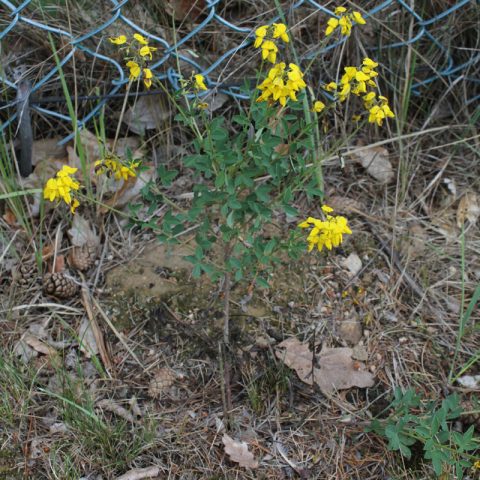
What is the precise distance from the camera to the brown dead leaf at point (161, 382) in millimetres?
2104

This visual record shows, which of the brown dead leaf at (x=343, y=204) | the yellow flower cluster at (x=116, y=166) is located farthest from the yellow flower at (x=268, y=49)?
the brown dead leaf at (x=343, y=204)

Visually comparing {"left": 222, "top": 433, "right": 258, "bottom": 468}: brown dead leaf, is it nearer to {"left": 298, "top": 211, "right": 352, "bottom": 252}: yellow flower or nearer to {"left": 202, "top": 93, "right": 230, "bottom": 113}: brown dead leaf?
{"left": 298, "top": 211, "right": 352, "bottom": 252}: yellow flower

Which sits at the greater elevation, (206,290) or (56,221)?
(56,221)

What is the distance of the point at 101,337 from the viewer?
221 centimetres

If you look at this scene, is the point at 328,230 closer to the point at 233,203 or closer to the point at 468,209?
Result: the point at 233,203

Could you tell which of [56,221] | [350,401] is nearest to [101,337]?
[56,221]

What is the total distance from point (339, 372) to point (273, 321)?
0.29 metres

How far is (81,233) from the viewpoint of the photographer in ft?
7.99

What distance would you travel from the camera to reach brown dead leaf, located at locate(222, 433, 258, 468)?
1921mm

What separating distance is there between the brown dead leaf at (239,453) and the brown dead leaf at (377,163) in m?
1.31

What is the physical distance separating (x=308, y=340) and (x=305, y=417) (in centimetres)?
28

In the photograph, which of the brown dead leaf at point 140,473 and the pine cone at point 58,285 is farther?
the pine cone at point 58,285

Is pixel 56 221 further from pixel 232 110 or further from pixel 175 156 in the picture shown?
pixel 232 110

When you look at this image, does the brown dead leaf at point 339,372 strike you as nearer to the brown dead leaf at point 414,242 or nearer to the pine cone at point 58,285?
the brown dead leaf at point 414,242
